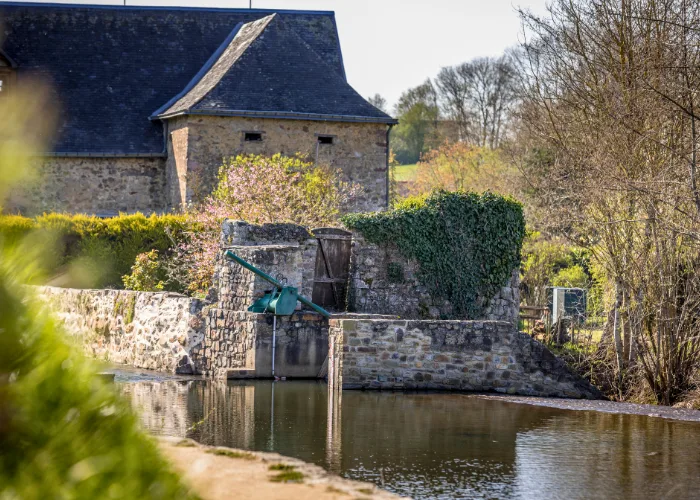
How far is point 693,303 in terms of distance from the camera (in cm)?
1562

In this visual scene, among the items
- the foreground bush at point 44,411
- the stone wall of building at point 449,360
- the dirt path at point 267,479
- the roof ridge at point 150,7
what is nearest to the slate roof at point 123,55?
the roof ridge at point 150,7

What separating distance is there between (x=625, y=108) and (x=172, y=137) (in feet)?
51.5

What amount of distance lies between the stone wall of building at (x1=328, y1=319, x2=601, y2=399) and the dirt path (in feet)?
24.7

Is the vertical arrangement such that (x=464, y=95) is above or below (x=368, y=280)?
above

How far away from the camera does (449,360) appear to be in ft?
52.5

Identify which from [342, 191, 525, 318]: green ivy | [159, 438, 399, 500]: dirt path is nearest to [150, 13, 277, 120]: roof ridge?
[342, 191, 525, 318]: green ivy

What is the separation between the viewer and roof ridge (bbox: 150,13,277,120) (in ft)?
94.9

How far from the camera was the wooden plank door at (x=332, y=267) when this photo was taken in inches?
789

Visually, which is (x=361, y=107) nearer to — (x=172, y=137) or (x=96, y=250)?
(x=172, y=137)

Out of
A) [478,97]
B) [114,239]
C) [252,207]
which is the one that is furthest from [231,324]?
[478,97]

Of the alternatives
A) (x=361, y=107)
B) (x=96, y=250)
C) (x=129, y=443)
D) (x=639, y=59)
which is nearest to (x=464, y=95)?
(x=361, y=107)

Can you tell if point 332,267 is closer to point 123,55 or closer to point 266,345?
point 266,345

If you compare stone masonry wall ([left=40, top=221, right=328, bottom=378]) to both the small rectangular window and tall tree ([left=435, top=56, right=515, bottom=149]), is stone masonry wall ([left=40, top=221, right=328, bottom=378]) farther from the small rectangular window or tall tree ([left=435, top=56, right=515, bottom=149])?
tall tree ([left=435, top=56, right=515, bottom=149])

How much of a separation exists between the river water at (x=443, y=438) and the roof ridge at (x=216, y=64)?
14.2 meters
